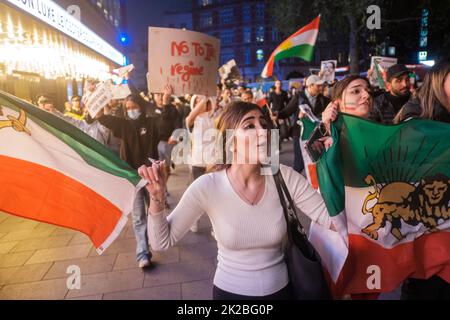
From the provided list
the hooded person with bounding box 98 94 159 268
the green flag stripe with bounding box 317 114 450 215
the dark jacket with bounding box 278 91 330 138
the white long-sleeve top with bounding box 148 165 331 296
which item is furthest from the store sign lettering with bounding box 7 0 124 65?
the green flag stripe with bounding box 317 114 450 215

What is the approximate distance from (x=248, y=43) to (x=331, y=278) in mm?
74795

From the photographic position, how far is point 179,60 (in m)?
4.20

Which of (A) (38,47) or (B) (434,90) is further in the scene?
(A) (38,47)

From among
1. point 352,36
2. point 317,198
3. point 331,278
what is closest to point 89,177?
point 317,198

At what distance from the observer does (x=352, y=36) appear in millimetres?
22719

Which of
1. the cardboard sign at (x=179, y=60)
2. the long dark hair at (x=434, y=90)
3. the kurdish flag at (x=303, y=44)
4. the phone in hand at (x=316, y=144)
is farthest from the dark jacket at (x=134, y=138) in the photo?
the kurdish flag at (x=303, y=44)

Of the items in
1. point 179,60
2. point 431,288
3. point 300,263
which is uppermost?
point 179,60

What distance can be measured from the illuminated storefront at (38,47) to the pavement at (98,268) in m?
4.81

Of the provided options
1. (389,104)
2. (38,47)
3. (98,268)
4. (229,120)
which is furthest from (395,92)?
(38,47)

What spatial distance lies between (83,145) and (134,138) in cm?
241

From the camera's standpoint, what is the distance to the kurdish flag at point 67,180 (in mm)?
2197

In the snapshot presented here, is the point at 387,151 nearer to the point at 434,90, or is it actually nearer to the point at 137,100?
the point at 434,90

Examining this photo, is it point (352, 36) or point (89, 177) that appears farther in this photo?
point (352, 36)
